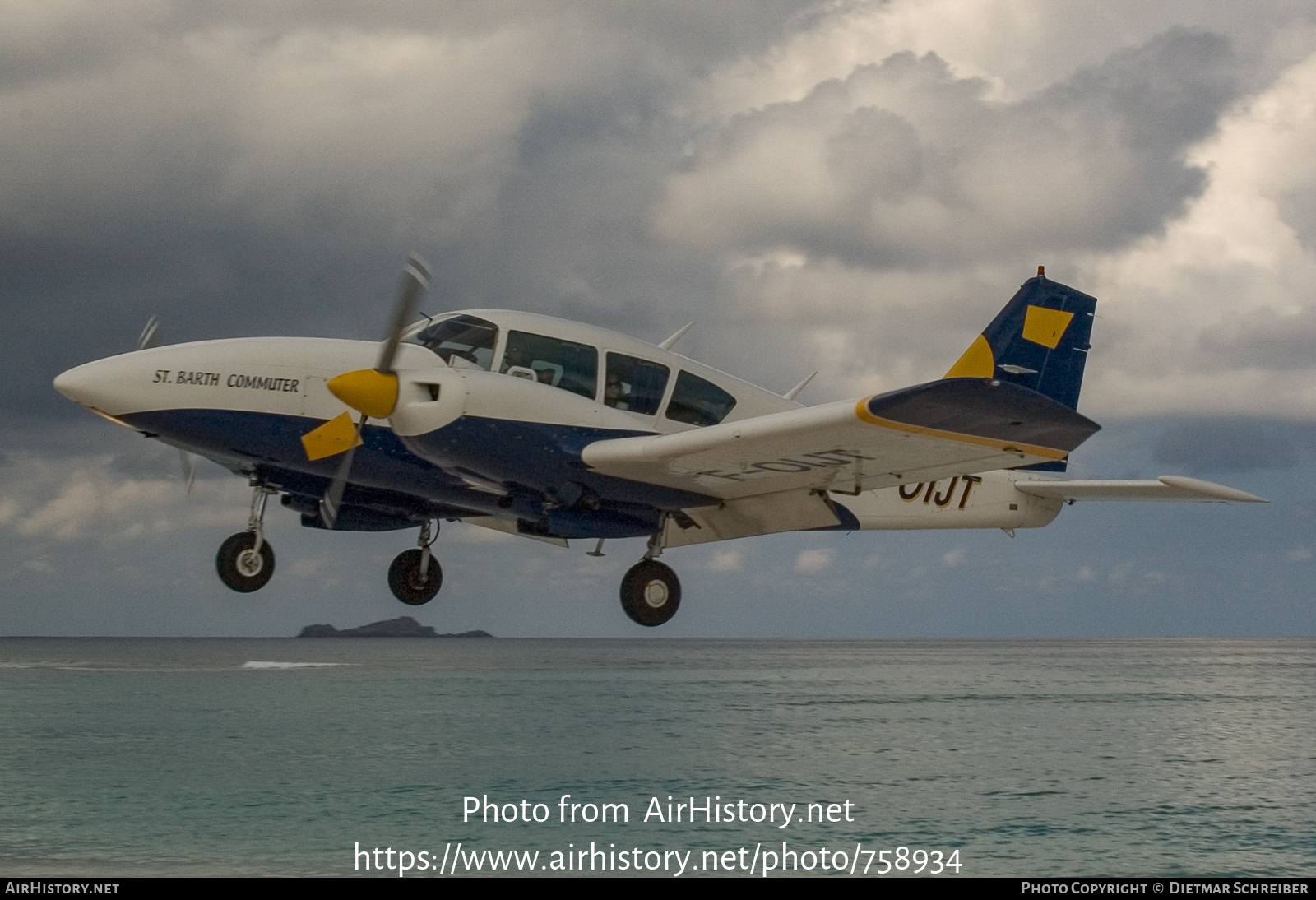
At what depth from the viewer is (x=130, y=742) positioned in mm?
31844

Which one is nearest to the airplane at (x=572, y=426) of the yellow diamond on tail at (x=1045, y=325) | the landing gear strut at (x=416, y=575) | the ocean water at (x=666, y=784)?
the yellow diamond on tail at (x=1045, y=325)

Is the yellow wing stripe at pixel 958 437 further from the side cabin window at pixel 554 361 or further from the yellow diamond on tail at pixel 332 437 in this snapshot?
the yellow diamond on tail at pixel 332 437

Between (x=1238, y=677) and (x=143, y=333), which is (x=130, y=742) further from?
(x=1238, y=677)

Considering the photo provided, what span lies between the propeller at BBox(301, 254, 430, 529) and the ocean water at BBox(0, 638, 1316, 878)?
5000mm

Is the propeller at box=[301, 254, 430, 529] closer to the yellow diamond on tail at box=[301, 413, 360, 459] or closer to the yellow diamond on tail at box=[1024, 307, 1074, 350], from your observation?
the yellow diamond on tail at box=[301, 413, 360, 459]

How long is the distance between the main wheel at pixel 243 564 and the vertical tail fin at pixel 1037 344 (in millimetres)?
8921

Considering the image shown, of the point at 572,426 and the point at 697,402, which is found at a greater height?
the point at 697,402

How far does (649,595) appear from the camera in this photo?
1527 cm

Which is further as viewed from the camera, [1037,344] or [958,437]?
[1037,344]

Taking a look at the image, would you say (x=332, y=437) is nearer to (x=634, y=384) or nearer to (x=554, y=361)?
(x=554, y=361)

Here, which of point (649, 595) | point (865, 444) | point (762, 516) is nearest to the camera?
point (865, 444)

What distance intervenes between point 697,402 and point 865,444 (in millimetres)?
2523

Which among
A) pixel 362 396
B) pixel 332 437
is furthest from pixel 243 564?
pixel 362 396

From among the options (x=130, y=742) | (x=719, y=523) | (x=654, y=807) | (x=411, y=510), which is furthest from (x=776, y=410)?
(x=130, y=742)
